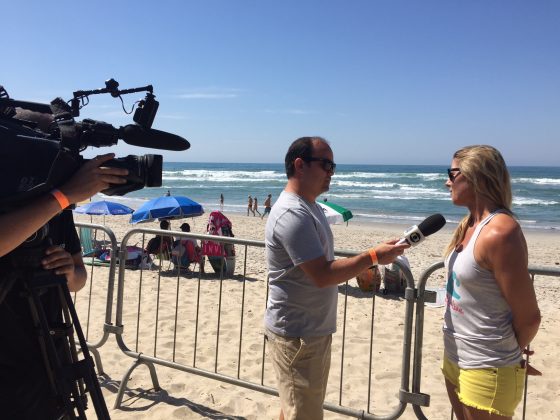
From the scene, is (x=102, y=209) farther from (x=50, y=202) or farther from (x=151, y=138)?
(x=50, y=202)

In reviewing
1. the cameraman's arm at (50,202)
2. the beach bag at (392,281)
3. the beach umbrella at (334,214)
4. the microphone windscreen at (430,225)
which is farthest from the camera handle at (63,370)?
the beach umbrella at (334,214)

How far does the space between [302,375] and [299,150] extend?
1.19 m

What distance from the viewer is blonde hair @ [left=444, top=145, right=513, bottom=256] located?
230 cm

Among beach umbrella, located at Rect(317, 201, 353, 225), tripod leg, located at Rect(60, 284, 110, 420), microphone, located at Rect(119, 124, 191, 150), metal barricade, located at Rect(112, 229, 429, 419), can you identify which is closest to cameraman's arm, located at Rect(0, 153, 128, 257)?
microphone, located at Rect(119, 124, 191, 150)

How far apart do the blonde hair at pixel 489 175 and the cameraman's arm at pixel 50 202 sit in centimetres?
164

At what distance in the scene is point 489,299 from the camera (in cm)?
222

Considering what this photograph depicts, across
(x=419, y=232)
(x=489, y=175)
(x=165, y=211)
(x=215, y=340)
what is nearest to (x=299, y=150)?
(x=419, y=232)

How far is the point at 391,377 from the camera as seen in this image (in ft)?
15.9

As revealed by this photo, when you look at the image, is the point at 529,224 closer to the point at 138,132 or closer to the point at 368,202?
the point at 368,202

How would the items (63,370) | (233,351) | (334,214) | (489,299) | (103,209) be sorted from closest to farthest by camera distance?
(63,370)
(489,299)
(233,351)
(334,214)
(103,209)

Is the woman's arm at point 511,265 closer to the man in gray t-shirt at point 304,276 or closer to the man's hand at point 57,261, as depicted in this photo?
the man in gray t-shirt at point 304,276

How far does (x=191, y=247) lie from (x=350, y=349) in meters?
5.60

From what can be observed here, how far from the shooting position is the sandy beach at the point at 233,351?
405cm

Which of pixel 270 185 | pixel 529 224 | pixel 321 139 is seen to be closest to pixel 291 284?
pixel 321 139
